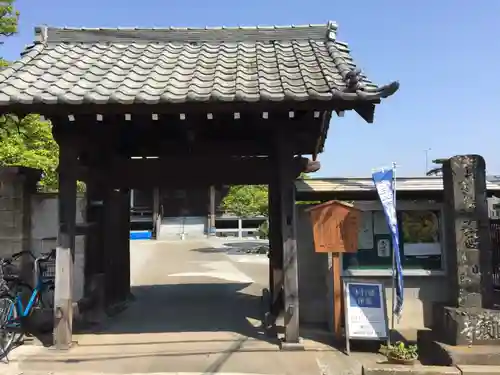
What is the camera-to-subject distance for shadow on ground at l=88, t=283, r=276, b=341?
7.81 meters

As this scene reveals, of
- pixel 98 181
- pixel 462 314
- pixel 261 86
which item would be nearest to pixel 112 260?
pixel 98 181

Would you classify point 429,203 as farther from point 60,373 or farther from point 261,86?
point 60,373

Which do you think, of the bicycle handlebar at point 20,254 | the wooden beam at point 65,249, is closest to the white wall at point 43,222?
the bicycle handlebar at point 20,254

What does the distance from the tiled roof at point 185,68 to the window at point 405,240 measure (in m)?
2.57

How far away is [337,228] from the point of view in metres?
7.04

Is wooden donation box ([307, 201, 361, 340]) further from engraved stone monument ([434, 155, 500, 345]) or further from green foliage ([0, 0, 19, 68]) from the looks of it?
green foliage ([0, 0, 19, 68])

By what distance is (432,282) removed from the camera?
7.73 metres

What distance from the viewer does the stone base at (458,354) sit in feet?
18.7

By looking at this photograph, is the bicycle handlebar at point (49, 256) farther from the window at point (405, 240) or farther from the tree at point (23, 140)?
the tree at point (23, 140)

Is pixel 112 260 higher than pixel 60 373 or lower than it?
higher

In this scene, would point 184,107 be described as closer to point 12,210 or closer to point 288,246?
point 288,246

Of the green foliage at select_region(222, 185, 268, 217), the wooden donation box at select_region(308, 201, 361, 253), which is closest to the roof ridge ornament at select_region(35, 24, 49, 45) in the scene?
the wooden donation box at select_region(308, 201, 361, 253)

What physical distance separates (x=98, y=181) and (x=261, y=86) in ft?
12.8

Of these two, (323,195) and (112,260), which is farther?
(112,260)
